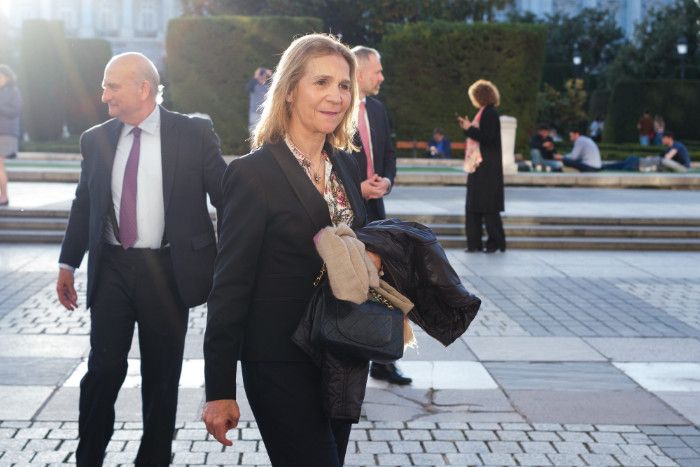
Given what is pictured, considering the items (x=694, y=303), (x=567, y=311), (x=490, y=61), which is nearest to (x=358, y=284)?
(x=567, y=311)

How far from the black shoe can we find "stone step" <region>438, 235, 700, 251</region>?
6725 mm

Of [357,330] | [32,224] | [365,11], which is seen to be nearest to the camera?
[357,330]

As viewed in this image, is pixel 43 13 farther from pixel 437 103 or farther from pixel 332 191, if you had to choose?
pixel 332 191

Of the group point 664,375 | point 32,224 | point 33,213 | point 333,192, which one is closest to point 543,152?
point 33,213

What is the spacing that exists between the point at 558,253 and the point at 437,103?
54.2ft

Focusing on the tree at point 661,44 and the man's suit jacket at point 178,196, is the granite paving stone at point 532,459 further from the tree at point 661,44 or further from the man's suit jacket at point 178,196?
the tree at point 661,44

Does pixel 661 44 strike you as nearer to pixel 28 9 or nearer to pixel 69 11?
pixel 69 11

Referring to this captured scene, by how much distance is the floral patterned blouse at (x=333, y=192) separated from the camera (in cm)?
307

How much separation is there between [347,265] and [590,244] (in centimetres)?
1063

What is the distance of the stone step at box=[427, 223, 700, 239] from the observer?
13383 mm

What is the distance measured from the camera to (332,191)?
3.12m

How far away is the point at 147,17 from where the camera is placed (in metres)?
85.2

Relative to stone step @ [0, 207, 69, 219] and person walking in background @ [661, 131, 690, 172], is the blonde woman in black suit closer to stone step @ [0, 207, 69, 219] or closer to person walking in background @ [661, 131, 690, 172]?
stone step @ [0, 207, 69, 219]

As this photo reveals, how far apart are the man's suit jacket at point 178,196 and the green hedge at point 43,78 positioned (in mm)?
29848
